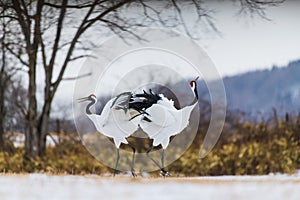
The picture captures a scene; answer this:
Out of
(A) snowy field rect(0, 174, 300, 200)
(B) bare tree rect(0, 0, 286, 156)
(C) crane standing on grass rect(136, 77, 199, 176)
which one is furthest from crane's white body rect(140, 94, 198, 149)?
(B) bare tree rect(0, 0, 286, 156)

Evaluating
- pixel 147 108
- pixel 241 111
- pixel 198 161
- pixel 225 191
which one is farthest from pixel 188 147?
pixel 225 191

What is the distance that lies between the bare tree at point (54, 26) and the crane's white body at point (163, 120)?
1.26 meters

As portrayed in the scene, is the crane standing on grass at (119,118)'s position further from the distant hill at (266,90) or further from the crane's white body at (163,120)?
the distant hill at (266,90)

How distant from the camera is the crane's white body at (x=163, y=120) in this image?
2016 mm

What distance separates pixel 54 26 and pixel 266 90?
148 cm

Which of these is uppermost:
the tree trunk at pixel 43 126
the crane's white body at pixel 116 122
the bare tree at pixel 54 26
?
the bare tree at pixel 54 26

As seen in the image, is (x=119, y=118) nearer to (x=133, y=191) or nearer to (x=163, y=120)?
(x=163, y=120)

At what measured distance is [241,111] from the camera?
337 centimetres

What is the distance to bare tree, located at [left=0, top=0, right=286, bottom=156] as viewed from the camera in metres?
3.14

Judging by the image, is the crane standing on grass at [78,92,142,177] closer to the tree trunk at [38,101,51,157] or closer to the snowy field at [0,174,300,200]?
the snowy field at [0,174,300,200]

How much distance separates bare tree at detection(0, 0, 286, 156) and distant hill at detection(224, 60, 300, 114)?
42 centimetres

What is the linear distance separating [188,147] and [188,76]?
50cm

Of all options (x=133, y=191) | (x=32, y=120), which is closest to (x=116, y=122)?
(x=133, y=191)

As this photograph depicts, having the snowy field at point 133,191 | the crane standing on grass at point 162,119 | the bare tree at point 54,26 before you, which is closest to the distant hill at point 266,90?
the bare tree at point 54,26
